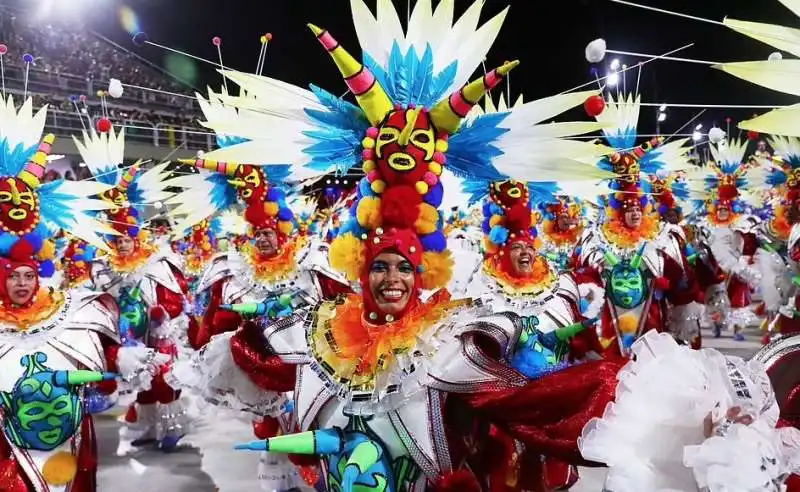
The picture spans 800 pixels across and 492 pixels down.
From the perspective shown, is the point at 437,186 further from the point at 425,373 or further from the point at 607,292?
the point at 607,292

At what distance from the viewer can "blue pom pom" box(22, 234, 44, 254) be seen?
9.14ft

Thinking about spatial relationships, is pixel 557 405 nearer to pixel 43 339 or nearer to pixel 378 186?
pixel 378 186

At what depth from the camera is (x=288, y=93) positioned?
1.79 meters

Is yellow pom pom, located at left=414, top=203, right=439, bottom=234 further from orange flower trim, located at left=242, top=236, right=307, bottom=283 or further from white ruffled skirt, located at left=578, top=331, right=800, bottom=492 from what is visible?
orange flower trim, located at left=242, top=236, right=307, bottom=283

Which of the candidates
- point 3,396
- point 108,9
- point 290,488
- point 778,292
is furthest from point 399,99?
point 108,9

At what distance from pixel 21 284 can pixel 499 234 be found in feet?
7.39

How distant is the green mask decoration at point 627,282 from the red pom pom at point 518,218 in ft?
4.46

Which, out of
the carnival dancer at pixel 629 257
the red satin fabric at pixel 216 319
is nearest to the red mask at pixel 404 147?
the red satin fabric at pixel 216 319

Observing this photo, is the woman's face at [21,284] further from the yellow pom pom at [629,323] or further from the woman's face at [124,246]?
the yellow pom pom at [629,323]

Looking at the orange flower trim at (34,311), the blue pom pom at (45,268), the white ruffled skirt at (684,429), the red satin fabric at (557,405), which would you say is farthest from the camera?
the blue pom pom at (45,268)

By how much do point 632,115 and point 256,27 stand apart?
3946 mm

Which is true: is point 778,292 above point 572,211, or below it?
below

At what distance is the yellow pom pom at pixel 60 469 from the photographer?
8.49ft

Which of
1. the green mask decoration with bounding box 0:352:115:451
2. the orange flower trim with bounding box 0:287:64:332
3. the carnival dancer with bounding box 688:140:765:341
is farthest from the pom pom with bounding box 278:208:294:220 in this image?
the carnival dancer with bounding box 688:140:765:341
